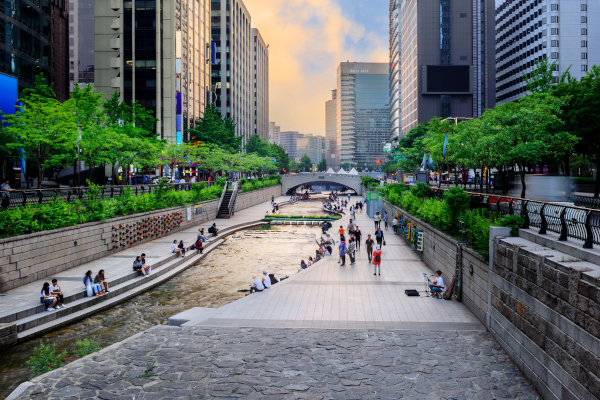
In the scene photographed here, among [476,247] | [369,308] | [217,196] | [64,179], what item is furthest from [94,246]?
[64,179]

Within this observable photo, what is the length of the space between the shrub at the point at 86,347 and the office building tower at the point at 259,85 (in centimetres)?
14405

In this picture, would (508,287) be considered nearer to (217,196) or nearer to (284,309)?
(284,309)

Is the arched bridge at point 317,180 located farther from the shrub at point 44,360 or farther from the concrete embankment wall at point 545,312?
the shrub at point 44,360

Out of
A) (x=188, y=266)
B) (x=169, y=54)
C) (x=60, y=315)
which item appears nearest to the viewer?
(x=60, y=315)

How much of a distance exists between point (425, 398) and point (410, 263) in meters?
15.7

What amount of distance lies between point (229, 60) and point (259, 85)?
173 feet

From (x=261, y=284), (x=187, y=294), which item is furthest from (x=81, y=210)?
(x=261, y=284)

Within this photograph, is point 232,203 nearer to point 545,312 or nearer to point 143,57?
point 143,57

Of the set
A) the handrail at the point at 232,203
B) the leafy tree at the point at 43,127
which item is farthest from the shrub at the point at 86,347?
the handrail at the point at 232,203

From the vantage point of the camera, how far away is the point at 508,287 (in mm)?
11656

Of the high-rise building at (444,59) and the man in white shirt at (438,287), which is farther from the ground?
the high-rise building at (444,59)

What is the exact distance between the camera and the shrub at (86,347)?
44.2ft

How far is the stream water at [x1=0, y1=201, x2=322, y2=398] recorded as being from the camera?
13664 mm

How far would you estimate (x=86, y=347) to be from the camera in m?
13.9
